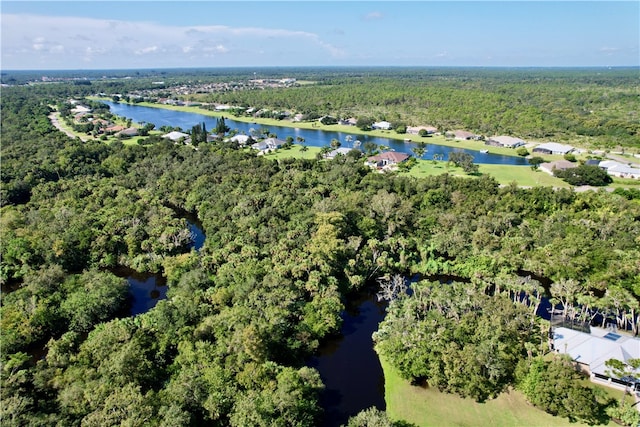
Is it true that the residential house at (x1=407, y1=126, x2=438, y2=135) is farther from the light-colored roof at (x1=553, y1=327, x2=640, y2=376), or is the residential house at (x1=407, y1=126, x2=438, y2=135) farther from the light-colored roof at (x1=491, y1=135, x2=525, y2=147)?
the light-colored roof at (x1=553, y1=327, x2=640, y2=376)

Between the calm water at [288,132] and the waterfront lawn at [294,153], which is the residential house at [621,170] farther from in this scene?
the waterfront lawn at [294,153]

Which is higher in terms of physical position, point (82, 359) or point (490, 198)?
point (490, 198)

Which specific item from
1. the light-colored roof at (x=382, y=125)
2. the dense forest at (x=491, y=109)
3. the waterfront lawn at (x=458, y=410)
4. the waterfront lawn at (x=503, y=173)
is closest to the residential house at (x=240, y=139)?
the dense forest at (x=491, y=109)

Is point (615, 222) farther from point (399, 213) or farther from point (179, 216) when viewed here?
point (179, 216)

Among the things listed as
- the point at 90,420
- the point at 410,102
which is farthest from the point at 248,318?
the point at 410,102

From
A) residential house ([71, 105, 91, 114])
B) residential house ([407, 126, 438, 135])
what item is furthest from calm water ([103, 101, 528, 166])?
residential house ([71, 105, 91, 114])

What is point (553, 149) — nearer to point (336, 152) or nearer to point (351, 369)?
point (336, 152)
